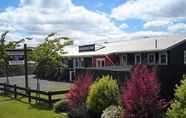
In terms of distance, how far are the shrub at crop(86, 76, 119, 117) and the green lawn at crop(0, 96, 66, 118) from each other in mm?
2434

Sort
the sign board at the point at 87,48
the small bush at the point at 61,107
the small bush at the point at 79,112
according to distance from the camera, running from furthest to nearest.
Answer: the sign board at the point at 87,48
the small bush at the point at 61,107
the small bush at the point at 79,112

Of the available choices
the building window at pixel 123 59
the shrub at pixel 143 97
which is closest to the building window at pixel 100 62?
the building window at pixel 123 59

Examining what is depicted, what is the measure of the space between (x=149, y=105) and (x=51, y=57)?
1412cm

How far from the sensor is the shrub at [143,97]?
13797mm

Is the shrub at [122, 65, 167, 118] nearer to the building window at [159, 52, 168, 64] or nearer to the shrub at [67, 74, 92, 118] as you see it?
the shrub at [67, 74, 92, 118]

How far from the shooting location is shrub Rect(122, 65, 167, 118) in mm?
13797

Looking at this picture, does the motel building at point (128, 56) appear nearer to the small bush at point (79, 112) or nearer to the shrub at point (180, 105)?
the small bush at point (79, 112)

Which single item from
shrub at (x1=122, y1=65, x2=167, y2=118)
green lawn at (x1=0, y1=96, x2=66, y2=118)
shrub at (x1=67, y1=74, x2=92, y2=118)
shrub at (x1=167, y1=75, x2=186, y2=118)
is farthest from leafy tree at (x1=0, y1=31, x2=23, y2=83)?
shrub at (x1=167, y1=75, x2=186, y2=118)

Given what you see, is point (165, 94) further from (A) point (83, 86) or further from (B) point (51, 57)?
(B) point (51, 57)

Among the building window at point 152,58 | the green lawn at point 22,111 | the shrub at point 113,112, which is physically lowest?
the green lawn at point 22,111

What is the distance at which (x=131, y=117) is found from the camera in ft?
46.1

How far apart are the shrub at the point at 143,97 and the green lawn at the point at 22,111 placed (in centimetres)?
581

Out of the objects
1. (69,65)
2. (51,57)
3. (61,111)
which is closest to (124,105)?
(61,111)

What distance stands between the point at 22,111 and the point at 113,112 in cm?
753
